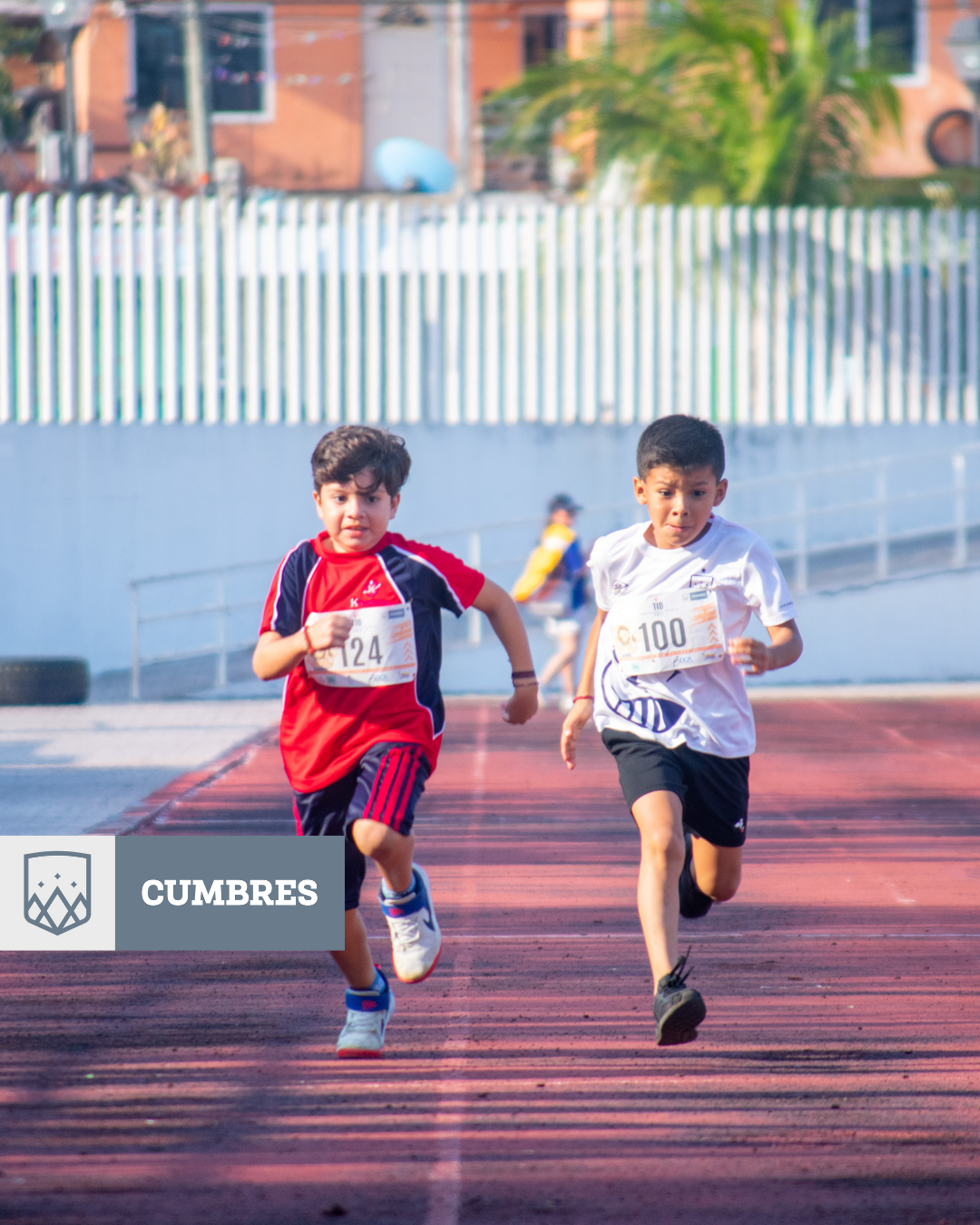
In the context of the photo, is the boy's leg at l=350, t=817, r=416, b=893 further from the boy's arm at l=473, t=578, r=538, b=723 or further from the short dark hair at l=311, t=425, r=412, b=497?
the short dark hair at l=311, t=425, r=412, b=497

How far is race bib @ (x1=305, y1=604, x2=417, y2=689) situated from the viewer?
4227 mm

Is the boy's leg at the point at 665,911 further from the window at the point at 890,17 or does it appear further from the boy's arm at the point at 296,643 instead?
the window at the point at 890,17

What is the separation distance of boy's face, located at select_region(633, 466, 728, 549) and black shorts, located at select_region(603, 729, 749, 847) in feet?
2.02

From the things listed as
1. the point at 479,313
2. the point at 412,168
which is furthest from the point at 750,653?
the point at 412,168

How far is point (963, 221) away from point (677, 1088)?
1551cm

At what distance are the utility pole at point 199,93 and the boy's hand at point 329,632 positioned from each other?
18.1 meters

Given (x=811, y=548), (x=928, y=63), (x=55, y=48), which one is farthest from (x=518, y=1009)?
(x=55, y=48)

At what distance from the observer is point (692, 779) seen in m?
4.68

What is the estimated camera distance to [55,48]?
2745 cm

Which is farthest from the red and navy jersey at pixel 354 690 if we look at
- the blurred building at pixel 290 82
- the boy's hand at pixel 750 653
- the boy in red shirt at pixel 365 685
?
the blurred building at pixel 290 82

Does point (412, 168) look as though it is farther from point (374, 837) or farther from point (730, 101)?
point (374, 837)

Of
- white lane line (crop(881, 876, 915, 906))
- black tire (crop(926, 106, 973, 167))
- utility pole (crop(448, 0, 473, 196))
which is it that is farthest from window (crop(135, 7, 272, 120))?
white lane line (crop(881, 876, 915, 906))

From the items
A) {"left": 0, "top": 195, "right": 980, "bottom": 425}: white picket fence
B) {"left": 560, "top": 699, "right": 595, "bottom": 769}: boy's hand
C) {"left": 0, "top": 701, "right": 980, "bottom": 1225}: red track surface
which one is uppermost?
{"left": 0, "top": 195, "right": 980, "bottom": 425}: white picket fence

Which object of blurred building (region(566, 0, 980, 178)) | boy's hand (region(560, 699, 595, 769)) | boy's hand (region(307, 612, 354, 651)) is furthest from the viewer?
blurred building (region(566, 0, 980, 178))
